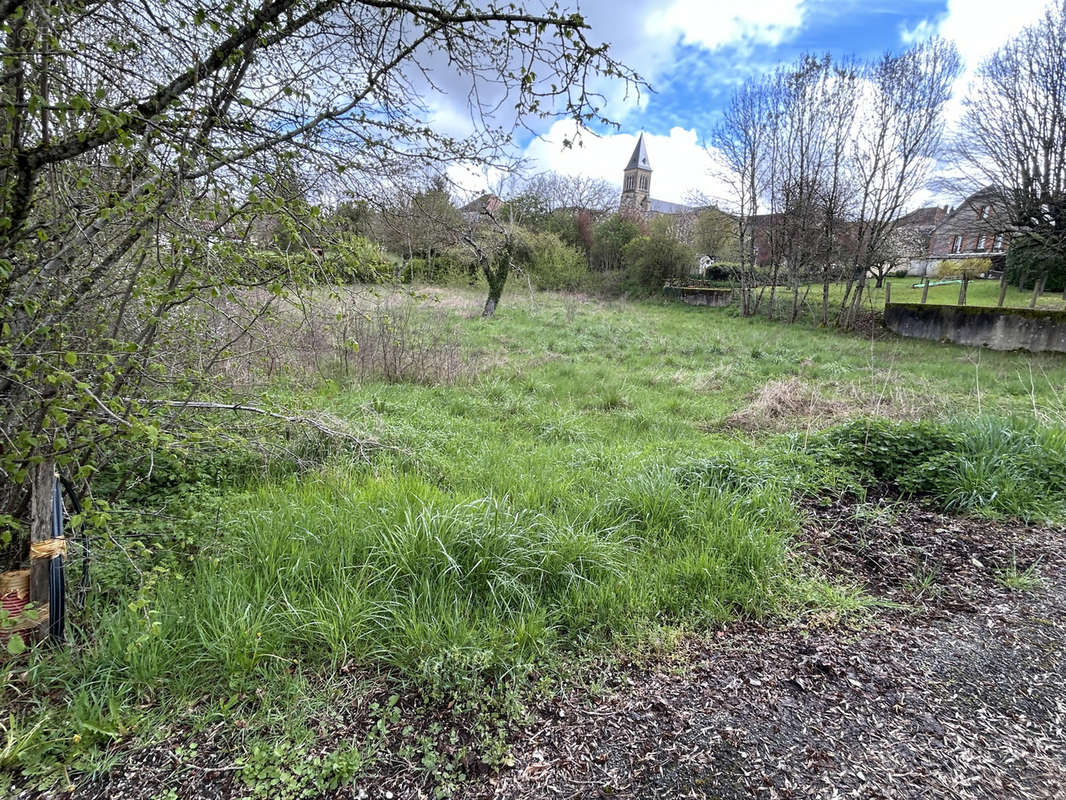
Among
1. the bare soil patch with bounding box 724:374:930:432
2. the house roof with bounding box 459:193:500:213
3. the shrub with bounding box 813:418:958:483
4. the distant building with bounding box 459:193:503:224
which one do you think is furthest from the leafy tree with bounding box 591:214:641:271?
the house roof with bounding box 459:193:500:213

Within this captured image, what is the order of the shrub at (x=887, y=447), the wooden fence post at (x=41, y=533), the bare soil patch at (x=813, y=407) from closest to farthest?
the wooden fence post at (x=41, y=533) < the shrub at (x=887, y=447) < the bare soil patch at (x=813, y=407)

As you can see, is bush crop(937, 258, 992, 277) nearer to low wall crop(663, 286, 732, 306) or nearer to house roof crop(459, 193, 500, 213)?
low wall crop(663, 286, 732, 306)

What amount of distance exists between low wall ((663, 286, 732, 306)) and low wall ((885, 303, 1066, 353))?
908cm

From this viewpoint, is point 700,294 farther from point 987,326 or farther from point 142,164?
point 142,164

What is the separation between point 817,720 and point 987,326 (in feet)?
52.0

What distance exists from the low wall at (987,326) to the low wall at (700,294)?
9082 millimetres

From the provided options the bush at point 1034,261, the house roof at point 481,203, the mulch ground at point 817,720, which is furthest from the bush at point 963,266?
the house roof at point 481,203

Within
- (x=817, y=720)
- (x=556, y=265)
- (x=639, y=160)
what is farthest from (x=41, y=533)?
(x=639, y=160)

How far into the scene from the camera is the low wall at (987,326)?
38.9ft

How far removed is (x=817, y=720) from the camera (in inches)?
75.6

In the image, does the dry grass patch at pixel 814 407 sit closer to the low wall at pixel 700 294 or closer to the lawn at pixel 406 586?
the lawn at pixel 406 586

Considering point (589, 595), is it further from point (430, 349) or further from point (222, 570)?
point (430, 349)

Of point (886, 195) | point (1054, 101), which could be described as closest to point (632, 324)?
point (886, 195)

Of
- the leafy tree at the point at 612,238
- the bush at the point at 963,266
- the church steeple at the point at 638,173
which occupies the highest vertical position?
the church steeple at the point at 638,173
